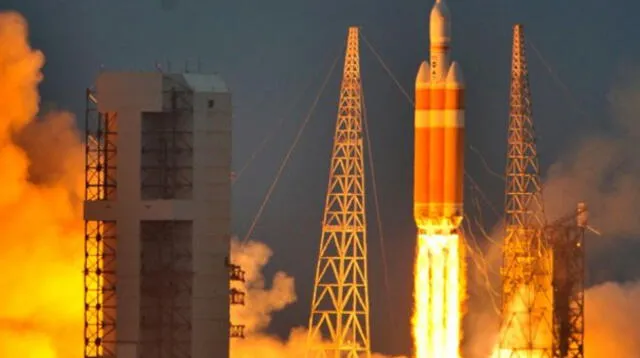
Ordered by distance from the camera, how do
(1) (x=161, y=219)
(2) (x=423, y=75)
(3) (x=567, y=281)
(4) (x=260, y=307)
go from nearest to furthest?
(1) (x=161, y=219) < (2) (x=423, y=75) < (3) (x=567, y=281) < (4) (x=260, y=307)

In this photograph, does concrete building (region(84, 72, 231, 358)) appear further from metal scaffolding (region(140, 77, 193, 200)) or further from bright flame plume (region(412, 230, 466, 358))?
bright flame plume (region(412, 230, 466, 358))

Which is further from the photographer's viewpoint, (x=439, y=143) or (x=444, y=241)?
(x=444, y=241)

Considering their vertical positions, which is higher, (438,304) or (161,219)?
(161,219)

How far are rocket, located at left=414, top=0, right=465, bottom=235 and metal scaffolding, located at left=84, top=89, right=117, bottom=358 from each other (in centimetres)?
871

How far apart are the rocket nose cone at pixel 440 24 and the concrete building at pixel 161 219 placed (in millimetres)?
6131

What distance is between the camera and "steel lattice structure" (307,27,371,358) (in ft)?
345

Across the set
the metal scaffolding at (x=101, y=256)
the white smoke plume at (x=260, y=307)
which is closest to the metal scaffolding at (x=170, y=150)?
the metal scaffolding at (x=101, y=256)

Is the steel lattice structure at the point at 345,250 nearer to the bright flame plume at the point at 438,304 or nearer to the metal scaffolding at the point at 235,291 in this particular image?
the metal scaffolding at the point at 235,291

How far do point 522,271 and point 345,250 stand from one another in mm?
5644

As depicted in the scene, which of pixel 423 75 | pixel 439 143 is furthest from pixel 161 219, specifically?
pixel 423 75

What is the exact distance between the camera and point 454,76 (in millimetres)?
96188

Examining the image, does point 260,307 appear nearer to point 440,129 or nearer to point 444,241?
point 444,241

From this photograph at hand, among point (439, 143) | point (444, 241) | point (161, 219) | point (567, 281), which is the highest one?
point (439, 143)

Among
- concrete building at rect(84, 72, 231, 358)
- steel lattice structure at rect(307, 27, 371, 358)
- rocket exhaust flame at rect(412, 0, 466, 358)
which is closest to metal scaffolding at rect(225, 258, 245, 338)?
concrete building at rect(84, 72, 231, 358)
